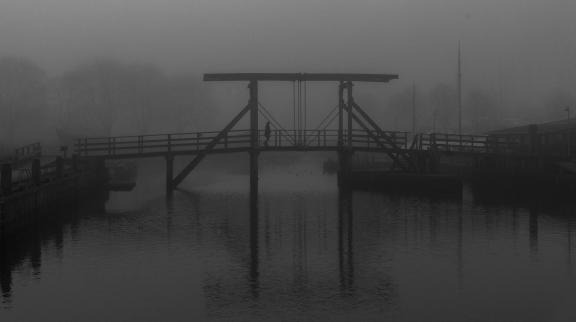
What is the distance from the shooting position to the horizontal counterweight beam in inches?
1217

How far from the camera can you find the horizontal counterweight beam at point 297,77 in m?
30.9

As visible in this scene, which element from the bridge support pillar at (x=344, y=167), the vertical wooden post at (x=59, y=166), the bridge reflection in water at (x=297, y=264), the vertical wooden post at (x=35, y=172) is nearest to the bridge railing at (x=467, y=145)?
the bridge support pillar at (x=344, y=167)

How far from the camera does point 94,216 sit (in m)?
21.6

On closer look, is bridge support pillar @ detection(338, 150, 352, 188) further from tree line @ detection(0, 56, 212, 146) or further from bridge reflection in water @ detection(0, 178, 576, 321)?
tree line @ detection(0, 56, 212, 146)

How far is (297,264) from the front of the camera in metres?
13.1

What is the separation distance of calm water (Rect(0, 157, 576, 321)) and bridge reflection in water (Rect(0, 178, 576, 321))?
0.11 feet

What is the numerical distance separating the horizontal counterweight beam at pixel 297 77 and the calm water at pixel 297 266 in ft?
34.4

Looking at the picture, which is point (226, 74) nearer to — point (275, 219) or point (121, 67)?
point (275, 219)

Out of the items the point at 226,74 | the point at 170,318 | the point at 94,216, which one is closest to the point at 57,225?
the point at 94,216

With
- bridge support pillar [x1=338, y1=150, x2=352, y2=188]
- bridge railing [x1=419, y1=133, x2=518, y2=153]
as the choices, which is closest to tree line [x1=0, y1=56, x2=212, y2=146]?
bridge support pillar [x1=338, y1=150, x2=352, y2=188]

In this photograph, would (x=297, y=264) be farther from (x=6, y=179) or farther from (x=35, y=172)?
(x=35, y=172)

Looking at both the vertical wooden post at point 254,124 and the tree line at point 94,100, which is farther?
the tree line at point 94,100

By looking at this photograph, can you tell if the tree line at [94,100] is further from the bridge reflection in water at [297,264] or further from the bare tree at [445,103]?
the bridge reflection in water at [297,264]

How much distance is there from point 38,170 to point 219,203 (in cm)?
773
